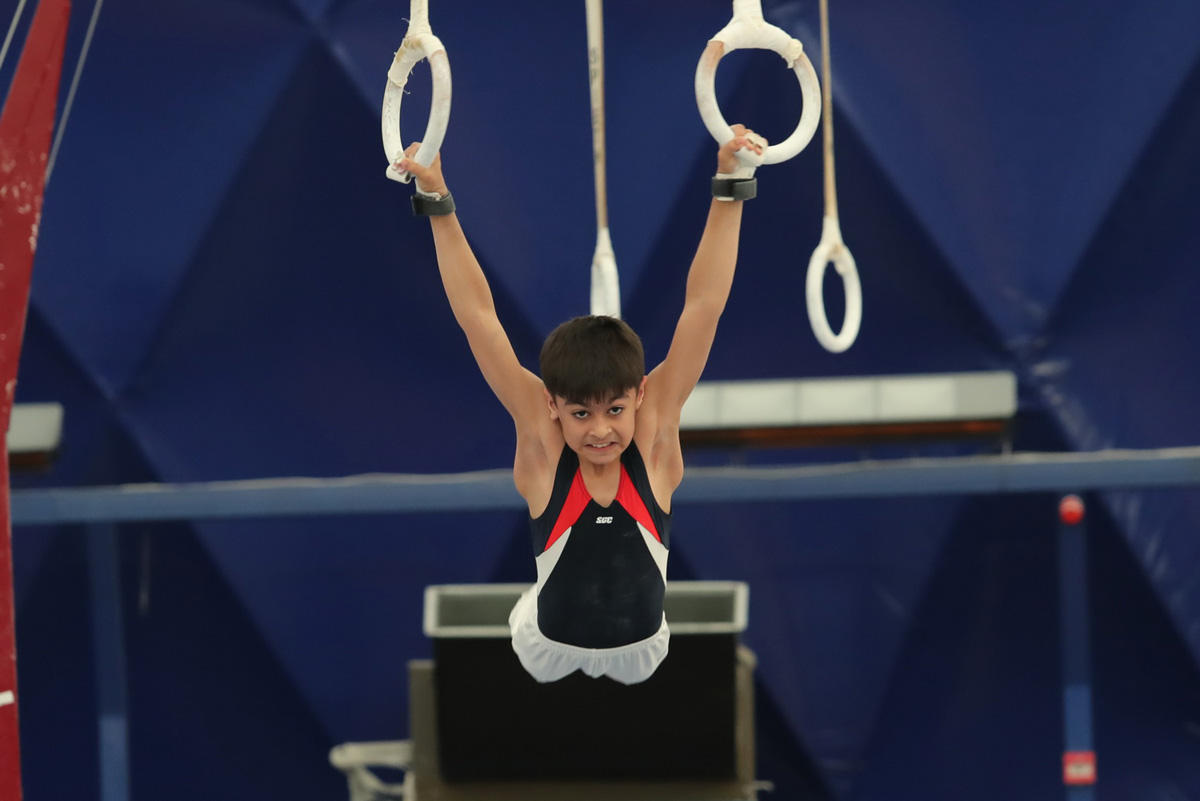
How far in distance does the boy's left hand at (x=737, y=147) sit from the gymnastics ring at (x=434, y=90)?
2.33ft

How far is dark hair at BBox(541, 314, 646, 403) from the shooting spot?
4.40 meters

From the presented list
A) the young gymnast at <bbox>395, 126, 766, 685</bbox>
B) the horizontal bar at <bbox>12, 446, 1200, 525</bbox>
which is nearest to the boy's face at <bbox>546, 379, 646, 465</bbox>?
the young gymnast at <bbox>395, 126, 766, 685</bbox>

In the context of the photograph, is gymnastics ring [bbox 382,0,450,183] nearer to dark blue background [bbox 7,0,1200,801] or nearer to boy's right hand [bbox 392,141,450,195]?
boy's right hand [bbox 392,141,450,195]

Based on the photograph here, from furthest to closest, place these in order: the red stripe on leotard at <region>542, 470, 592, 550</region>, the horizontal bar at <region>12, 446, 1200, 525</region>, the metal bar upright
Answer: the metal bar upright
the horizontal bar at <region>12, 446, 1200, 525</region>
the red stripe on leotard at <region>542, 470, 592, 550</region>

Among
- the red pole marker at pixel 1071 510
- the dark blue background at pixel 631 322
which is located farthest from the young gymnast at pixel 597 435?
the dark blue background at pixel 631 322

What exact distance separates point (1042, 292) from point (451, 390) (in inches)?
126

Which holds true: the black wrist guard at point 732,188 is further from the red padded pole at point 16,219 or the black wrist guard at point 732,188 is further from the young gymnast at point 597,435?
the red padded pole at point 16,219

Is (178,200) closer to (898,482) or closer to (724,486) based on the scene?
(724,486)

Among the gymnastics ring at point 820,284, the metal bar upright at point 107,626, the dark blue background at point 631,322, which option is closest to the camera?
the gymnastics ring at point 820,284

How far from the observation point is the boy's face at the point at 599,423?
4.46 metres

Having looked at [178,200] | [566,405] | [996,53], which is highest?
[996,53]

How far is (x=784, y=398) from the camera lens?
8.25 metres

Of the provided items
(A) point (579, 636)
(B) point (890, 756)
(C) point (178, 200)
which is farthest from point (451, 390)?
(A) point (579, 636)

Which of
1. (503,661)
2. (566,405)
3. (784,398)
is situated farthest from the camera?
(784,398)
